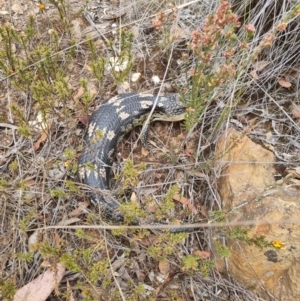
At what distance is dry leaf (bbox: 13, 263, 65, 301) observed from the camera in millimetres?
2605

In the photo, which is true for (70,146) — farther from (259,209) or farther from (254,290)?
(254,290)

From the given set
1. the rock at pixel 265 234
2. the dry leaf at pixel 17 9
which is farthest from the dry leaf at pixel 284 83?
the dry leaf at pixel 17 9

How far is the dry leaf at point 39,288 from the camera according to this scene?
2.61m

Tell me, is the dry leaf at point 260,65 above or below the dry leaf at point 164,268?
above

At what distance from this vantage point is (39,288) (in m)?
2.64

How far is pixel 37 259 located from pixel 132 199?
2.65 ft

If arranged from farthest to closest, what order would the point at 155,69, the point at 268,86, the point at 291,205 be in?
the point at 155,69 → the point at 268,86 → the point at 291,205

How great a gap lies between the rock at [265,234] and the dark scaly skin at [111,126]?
0.86m

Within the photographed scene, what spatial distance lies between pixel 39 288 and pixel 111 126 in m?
1.41

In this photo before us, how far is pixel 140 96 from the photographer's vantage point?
3615 millimetres

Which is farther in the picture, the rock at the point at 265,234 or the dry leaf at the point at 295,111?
the dry leaf at the point at 295,111

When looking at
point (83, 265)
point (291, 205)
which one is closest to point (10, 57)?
point (83, 265)

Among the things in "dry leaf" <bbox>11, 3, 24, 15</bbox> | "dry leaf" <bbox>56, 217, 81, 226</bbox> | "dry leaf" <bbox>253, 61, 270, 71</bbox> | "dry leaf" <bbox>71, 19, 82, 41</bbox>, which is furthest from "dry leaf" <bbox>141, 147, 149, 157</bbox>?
"dry leaf" <bbox>11, 3, 24, 15</bbox>

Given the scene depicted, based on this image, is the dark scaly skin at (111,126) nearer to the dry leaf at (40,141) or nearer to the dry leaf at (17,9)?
the dry leaf at (40,141)
